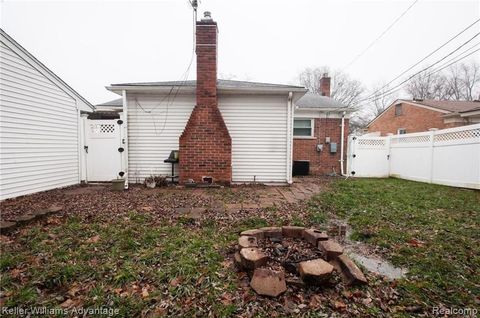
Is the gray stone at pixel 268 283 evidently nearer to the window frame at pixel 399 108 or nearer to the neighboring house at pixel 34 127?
the neighboring house at pixel 34 127

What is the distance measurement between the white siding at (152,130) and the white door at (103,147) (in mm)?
435

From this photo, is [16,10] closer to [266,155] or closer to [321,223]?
[266,155]

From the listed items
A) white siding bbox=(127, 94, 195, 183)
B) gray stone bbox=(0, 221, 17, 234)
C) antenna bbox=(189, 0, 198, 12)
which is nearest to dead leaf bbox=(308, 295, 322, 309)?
gray stone bbox=(0, 221, 17, 234)

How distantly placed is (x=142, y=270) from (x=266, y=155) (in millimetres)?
5233

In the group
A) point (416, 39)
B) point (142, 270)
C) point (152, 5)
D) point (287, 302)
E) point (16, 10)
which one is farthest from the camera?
point (416, 39)

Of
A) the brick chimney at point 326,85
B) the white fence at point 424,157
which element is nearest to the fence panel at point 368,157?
the white fence at point 424,157

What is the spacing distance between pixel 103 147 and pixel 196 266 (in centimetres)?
617

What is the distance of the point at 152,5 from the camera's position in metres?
8.10

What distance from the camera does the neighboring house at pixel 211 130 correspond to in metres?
6.21

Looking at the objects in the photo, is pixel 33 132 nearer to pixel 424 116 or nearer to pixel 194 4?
pixel 194 4

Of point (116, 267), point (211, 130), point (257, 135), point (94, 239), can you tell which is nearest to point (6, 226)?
point (94, 239)

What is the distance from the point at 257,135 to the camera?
22.3 feet

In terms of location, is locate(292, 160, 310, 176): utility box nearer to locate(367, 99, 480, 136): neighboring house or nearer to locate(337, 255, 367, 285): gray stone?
locate(337, 255, 367, 285): gray stone

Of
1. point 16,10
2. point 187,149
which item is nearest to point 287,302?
point 187,149
